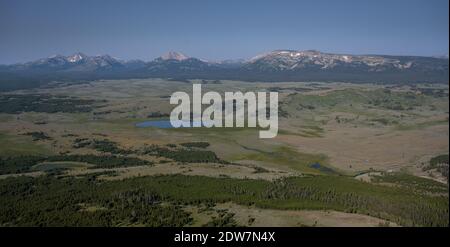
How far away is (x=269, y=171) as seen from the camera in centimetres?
6675

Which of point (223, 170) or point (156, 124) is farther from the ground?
point (223, 170)

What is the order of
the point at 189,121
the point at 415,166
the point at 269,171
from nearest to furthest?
the point at 269,171, the point at 415,166, the point at 189,121

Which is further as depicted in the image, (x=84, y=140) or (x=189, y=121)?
(x=189, y=121)

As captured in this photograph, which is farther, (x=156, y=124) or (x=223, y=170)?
(x=156, y=124)

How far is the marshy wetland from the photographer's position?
149ft

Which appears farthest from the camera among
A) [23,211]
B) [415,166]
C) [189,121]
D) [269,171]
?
[189,121]

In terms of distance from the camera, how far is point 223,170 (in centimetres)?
6588

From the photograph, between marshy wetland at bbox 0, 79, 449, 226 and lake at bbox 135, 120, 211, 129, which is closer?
marshy wetland at bbox 0, 79, 449, 226

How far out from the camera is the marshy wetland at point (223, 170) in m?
45.4

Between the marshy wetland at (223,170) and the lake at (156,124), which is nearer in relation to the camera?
the marshy wetland at (223,170)

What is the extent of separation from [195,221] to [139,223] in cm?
459
